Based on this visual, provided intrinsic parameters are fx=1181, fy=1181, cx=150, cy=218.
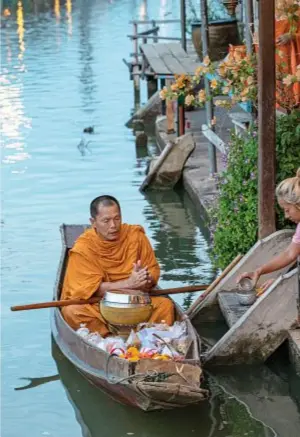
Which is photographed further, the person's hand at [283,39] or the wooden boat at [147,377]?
the person's hand at [283,39]

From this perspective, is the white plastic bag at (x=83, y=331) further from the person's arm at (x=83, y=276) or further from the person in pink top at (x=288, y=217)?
the person in pink top at (x=288, y=217)

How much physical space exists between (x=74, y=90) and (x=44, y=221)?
10744 mm

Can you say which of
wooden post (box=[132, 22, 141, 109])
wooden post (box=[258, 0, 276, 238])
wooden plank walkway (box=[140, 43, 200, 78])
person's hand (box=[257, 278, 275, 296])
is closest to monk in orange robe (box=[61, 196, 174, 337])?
person's hand (box=[257, 278, 275, 296])

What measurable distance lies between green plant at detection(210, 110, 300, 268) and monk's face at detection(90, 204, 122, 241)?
4.03 feet

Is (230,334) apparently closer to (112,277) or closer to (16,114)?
(112,277)

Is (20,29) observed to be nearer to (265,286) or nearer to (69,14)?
(69,14)

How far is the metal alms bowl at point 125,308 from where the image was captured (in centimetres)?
802

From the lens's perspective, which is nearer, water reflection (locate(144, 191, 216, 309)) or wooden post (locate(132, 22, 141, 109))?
water reflection (locate(144, 191, 216, 309))

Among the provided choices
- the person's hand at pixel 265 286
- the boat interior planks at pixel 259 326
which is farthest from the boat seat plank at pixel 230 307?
the person's hand at pixel 265 286

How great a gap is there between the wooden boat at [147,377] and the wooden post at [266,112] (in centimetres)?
127

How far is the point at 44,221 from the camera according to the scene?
44.2ft

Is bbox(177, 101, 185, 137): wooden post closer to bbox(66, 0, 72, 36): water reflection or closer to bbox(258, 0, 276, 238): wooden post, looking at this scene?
bbox(258, 0, 276, 238): wooden post

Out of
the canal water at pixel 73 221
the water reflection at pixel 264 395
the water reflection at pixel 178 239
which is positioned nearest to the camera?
the water reflection at pixel 264 395

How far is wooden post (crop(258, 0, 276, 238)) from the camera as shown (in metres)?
8.48
